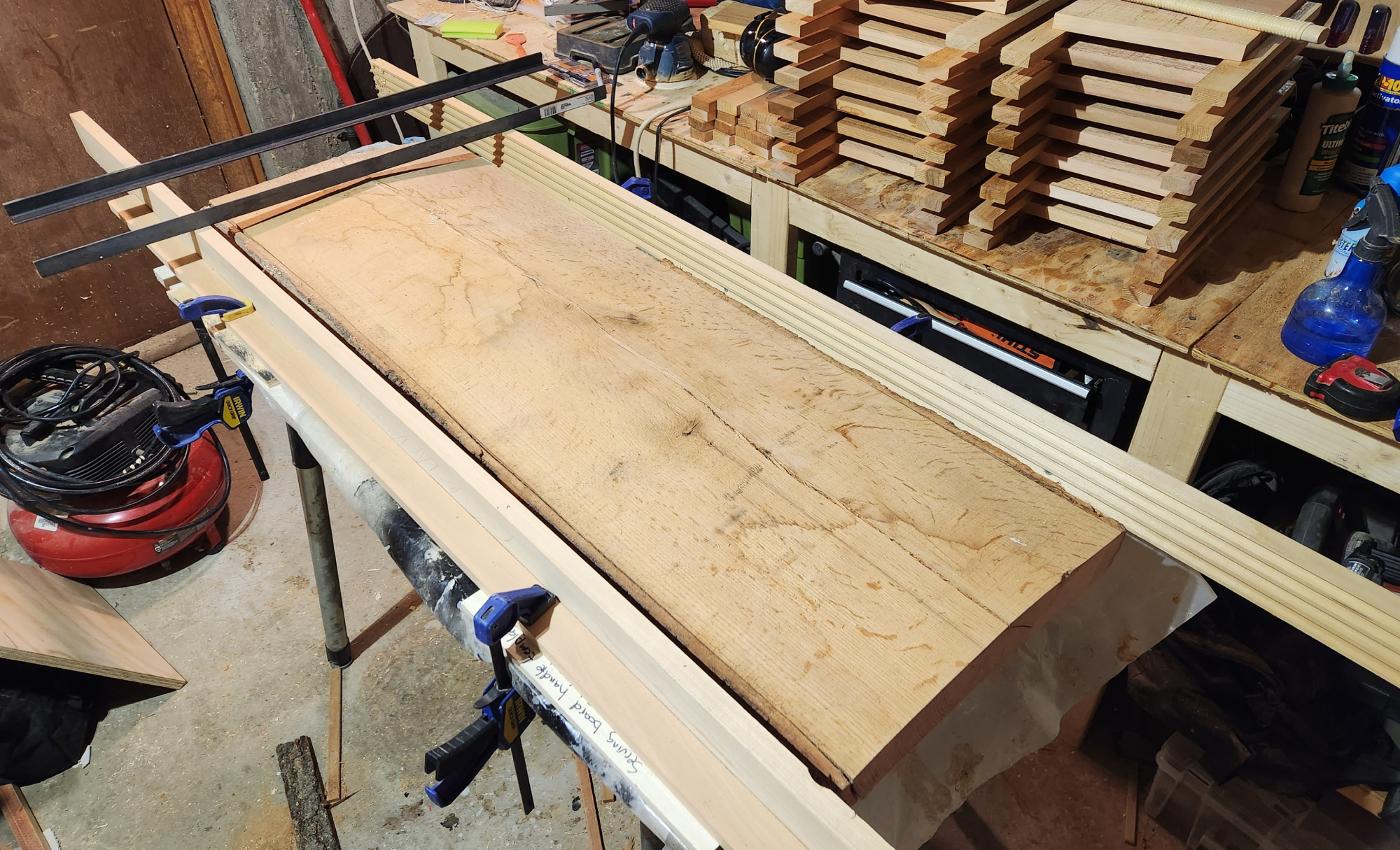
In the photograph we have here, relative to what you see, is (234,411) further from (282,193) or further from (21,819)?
(21,819)

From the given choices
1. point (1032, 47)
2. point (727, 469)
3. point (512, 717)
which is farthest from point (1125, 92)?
point (512, 717)

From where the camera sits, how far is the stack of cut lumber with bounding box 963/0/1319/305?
1438mm

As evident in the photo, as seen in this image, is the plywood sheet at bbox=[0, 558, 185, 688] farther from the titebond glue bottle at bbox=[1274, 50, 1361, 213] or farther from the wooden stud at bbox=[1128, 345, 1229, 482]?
the titebond glue bottle at bbox=[1274, 50, 1361, 213]

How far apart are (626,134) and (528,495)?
62.1 inches

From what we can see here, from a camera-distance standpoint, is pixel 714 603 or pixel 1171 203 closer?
pixel 714 603

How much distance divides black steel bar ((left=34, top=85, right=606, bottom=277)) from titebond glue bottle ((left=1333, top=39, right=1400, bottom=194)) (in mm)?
1641

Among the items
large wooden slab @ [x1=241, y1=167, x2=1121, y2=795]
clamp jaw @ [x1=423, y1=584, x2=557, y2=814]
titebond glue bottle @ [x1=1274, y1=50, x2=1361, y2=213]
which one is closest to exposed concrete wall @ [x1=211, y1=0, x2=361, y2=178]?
large wooden slab @ [x1=241, y1=167, x2=1121, y2=795]

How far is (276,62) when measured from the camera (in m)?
3.20

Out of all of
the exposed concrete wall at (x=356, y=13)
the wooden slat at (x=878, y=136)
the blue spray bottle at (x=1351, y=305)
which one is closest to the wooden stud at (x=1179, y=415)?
the blue spray bottle at (x=1351, y=305)

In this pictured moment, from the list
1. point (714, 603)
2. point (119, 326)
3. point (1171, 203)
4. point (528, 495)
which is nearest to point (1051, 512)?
point (714, 603)

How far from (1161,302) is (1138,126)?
32cm

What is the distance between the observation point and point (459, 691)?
2307 millimetres

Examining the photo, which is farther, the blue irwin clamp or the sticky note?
the sticky note

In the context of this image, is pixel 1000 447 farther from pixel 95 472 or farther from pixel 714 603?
pixel 95 472
